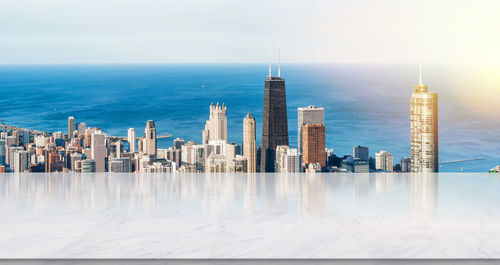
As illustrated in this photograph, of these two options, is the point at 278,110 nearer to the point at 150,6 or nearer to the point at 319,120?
the point at 319,120

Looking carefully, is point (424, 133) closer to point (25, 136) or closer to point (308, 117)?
point (308, 117)

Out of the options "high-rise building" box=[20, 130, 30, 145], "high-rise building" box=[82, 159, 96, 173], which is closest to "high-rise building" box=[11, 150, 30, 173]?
"high-rise building" box=[82, 159, 96, 173]

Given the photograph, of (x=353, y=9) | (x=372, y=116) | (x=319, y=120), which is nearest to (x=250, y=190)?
(x=319, y=120)

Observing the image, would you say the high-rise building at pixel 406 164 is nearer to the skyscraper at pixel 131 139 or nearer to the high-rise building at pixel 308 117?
the high-rise building at pixel 308 117

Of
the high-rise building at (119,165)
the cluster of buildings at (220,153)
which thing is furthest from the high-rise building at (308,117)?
the high-rise building at (119,165)

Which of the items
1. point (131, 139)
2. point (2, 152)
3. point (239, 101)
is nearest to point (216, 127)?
point (131, 139)

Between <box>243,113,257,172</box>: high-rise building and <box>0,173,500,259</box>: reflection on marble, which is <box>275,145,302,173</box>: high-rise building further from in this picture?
<box>0,173,500,259</box>: reflection on marble
